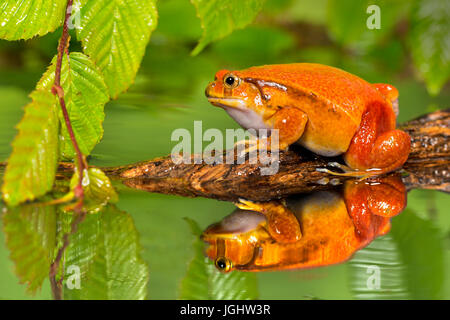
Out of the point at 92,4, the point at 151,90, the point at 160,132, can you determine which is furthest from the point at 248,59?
the point at 92,4

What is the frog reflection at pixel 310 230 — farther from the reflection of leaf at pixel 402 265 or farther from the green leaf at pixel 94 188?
the green leaf at pixel 94 188

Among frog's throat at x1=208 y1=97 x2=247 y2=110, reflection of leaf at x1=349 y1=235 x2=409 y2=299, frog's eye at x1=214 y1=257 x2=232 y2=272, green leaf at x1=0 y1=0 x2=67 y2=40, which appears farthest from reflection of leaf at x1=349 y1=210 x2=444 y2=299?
green leaf at x1=0 y1=0 x2=67 y2=40

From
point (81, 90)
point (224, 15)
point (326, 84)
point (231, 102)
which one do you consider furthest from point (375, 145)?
point (81, 90)

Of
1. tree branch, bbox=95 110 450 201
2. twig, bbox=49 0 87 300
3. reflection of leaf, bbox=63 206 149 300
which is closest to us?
reflection of leaf, bbox=63 206 149 300

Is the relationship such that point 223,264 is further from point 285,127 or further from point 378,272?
point 285,127

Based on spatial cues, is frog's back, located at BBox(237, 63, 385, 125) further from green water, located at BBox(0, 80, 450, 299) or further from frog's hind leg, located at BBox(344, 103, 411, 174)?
green water, located at BBox(0, 80, 450, 299)

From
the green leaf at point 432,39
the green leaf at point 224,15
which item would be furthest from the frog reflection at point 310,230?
the green leaf at point 432,39
